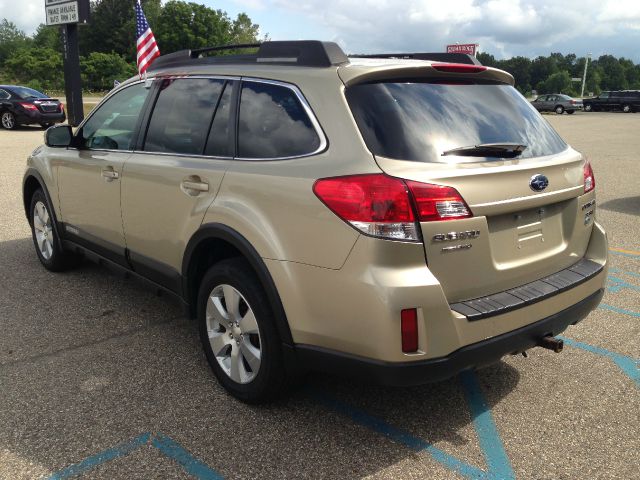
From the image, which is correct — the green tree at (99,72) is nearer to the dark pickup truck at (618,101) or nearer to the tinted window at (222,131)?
the dark pickup truck at (618,101)

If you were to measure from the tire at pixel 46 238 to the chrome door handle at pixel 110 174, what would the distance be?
4.06 feet

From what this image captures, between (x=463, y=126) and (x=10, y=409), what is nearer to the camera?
(x=463, y=126)

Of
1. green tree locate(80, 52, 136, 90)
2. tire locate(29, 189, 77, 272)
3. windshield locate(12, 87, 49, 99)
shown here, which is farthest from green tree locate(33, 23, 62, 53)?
tire locate(29, 189, 77, 272)

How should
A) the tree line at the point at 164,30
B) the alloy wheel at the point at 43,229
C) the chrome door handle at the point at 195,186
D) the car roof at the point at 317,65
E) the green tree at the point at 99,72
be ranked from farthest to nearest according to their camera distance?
1. the tree line at the point at 164,30
2. the green tree at the point at 99,72
3. the alloy wheel at the point at 43,229
4. the chrome door handle at the point at 195,186
5. the car roof at the point at 317,65

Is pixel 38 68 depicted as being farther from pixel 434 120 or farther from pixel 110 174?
pixel 434 120

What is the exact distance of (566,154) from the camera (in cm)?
316

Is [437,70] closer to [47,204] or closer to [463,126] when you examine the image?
[463,126]

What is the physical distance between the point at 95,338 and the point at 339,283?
2223mm

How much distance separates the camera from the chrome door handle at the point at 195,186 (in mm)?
3164

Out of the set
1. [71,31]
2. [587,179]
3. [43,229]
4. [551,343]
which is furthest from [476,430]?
[71,31]

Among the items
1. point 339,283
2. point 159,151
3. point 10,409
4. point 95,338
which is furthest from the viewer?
point 95,338

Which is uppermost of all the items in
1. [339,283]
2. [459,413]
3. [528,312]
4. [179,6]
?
[179,6]

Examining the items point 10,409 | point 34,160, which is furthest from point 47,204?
point 10,409

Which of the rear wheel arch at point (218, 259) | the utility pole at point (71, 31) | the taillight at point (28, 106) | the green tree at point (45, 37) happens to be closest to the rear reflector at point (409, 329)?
the rear wheel arch at point (218, 259)
